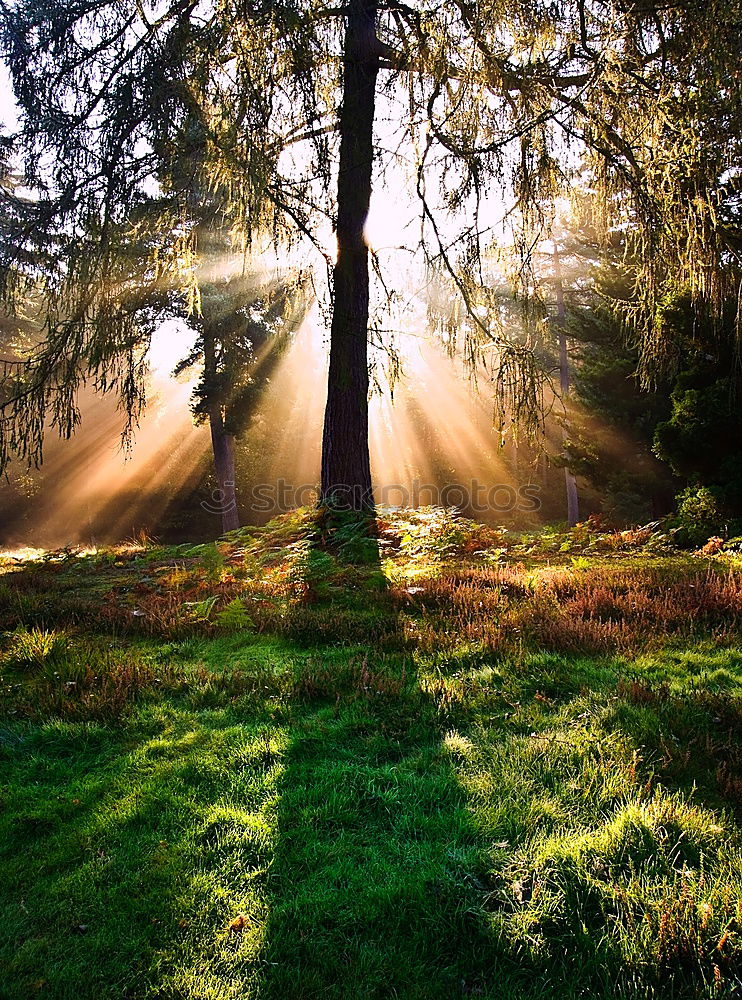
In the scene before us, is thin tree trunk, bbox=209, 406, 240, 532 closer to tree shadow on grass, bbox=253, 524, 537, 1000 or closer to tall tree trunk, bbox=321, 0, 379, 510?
tall tree trunk, bbox=321, 0, 379, 510

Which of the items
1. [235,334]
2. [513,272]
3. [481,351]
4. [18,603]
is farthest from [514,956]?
[235,334]

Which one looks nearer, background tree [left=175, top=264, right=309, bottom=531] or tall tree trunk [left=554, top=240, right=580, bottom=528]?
background tree [left=175, top=264, right=309, bottom=531]

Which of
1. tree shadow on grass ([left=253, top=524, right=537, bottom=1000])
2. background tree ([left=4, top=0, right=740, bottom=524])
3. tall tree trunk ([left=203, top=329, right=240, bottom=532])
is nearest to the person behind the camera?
tree shadow on grass ([left=253, top=524, right=537, bottom=1000])

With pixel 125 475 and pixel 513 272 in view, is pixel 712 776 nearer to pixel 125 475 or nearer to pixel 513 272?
pixel 513 272

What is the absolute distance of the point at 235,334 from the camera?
19.8 meters

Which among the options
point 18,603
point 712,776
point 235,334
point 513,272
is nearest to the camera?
point 712,776

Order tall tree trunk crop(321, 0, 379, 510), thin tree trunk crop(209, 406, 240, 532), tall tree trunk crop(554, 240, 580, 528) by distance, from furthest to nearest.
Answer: tall tree trunk crop(554, 240, 580, 528)
thin tree trunk crop(209, 406, 240, 532)
tall tree trunk crop(321, 0, 379, 510)

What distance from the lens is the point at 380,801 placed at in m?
2.71

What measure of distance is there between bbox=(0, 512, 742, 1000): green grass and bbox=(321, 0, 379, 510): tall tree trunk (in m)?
3.79

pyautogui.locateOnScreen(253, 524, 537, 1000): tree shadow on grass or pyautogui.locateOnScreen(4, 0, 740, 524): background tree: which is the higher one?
pyautogui.locateOnScreen(4, 0, 740, 524): background tree

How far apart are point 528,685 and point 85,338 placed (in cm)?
676

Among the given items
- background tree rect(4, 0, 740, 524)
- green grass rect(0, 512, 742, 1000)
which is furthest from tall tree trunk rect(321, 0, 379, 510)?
green grass rect(0, 512, 742, 1000)

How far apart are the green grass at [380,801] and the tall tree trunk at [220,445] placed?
Answer: 50.6 ft

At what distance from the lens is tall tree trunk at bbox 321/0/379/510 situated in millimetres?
8500
